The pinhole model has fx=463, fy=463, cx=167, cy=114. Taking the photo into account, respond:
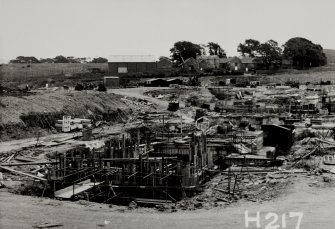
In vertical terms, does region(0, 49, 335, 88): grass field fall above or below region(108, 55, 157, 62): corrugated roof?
below

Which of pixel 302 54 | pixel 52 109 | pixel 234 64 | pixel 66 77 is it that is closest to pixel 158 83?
pixel 66 77

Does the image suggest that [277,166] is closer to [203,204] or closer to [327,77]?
[203,204]

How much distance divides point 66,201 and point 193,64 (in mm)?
75599

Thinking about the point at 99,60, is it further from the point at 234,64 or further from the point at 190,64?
the point at 234,64

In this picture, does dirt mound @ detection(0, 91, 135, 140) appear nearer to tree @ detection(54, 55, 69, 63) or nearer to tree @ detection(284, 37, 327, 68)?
tree @ detection(284, 37, 327, 68)

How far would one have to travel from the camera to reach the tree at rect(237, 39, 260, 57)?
11514 cm

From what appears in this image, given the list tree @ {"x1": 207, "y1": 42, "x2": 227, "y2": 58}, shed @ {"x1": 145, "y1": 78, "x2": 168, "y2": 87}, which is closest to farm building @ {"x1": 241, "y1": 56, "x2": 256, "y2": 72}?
tree @ {"x1": 207, "y1": 42, "x2": 227, "y2": 58}

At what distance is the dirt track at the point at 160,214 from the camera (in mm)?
14227

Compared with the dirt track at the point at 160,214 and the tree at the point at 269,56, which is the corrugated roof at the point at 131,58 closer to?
the tree at the point at 269,56

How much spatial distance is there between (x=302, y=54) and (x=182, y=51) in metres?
25.0

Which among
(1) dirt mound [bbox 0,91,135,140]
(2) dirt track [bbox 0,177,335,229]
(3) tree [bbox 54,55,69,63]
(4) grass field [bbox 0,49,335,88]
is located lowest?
(2) dirt track [bbox 0,177,335,229]

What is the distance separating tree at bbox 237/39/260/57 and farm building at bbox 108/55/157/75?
3844cm

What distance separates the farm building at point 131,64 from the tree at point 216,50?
106ft

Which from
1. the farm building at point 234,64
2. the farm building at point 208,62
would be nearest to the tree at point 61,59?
the farm building at point 208,62
